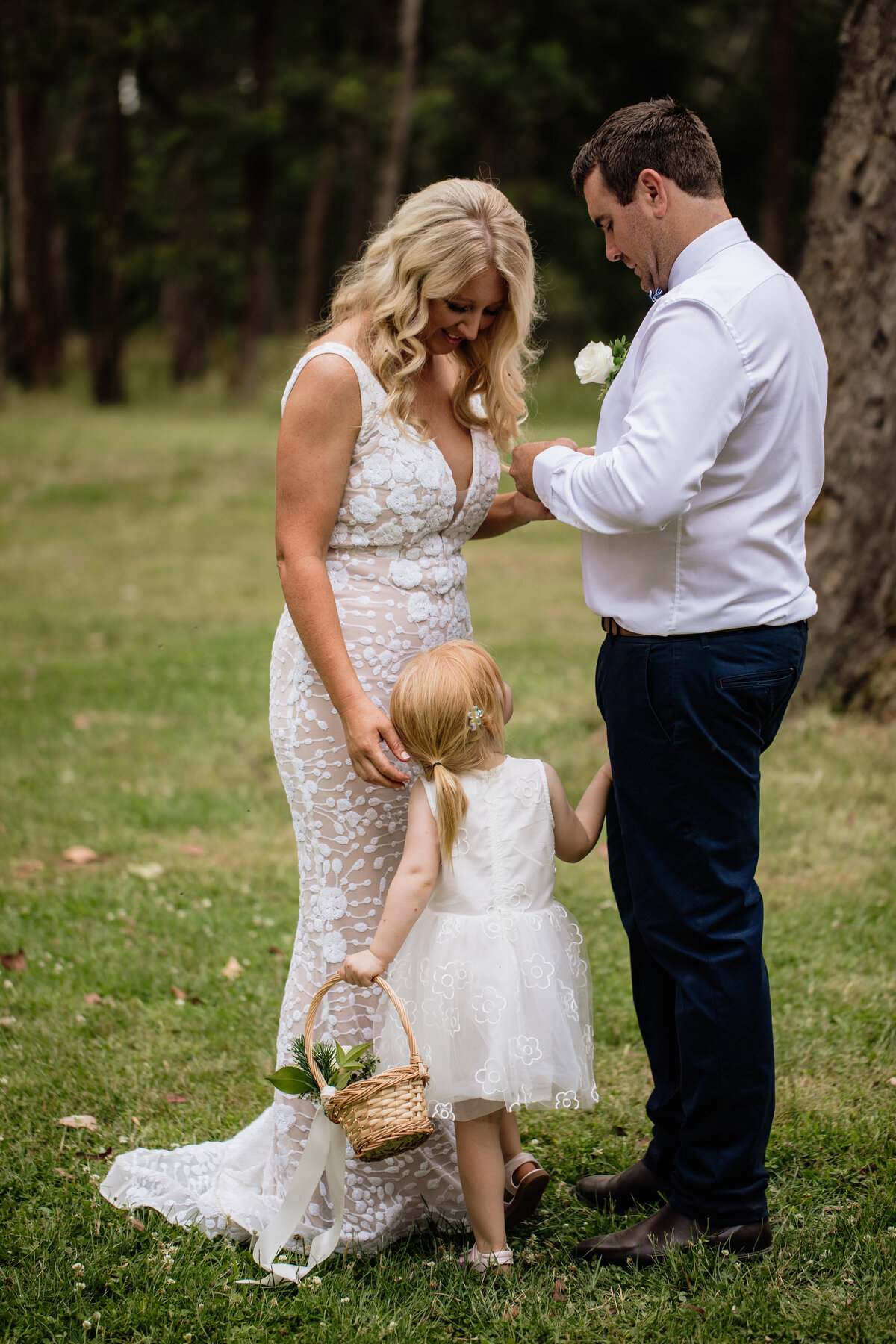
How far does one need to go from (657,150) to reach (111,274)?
75.3 ft

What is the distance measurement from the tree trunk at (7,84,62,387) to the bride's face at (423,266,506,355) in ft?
77.3

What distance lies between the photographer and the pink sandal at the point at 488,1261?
2842 mm

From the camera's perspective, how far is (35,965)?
4.61 m

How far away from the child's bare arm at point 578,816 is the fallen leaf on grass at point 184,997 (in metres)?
1.98

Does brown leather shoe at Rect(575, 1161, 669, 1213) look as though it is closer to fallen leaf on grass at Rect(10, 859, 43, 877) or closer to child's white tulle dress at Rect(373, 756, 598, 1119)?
child's white tulle dress at Rect(373, 756, 598, 1119)

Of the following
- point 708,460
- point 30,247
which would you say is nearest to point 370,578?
point 708,460

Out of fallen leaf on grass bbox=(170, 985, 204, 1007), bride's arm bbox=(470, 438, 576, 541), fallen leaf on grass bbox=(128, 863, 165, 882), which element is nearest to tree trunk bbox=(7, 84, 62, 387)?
fallen leaf on grass bbox=(128, 863, 165, 882)

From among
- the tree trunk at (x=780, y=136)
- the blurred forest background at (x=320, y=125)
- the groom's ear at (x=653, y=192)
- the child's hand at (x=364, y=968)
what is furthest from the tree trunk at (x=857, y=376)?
the tree trunk at (x=780, y=136)

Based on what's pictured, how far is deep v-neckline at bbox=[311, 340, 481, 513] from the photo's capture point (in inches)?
113

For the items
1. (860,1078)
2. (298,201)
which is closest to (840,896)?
(860,1078)

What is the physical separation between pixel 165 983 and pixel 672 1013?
2.20 metres

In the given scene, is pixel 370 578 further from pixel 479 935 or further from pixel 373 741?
pixel 479 935

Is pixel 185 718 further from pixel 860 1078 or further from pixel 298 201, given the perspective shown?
pixel 298 201

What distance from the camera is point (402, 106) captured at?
20188 mm
